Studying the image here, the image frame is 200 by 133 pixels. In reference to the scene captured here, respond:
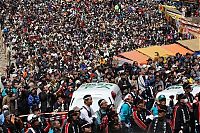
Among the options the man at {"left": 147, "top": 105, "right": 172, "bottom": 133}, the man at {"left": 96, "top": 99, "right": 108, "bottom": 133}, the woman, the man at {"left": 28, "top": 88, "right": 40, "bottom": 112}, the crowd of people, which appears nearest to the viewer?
the man at {"left": 147, "top": 105, "right": 172, "bottom": 133}

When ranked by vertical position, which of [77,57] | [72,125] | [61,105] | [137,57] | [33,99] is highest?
[72,125]

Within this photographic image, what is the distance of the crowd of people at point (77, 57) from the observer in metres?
15.3

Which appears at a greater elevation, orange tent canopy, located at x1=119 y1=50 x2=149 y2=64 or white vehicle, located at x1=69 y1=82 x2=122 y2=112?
white vehicle, located at x1=69 y1=82 x2=122 y2=112

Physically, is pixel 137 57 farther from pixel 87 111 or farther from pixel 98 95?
pixel 87 111

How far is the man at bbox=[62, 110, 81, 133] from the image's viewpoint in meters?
11.1

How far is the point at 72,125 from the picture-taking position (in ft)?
36.4

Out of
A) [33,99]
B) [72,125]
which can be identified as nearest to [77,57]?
[33,99]

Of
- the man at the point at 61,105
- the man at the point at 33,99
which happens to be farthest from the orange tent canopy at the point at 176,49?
the man at the point at 61,105

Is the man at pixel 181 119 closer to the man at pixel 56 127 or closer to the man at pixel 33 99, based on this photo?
the man at pixel 56 127

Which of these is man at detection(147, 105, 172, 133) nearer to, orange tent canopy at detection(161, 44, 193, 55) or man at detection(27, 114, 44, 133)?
man at detection(27, 114, 44, 133)

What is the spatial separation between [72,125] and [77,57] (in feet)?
71.6

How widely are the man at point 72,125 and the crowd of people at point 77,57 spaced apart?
18mm

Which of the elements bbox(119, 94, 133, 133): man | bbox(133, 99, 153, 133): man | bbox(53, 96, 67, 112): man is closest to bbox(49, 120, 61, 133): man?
bbox(119, 94, 133, 133): man

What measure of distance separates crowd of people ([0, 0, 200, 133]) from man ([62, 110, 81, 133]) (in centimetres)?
2
